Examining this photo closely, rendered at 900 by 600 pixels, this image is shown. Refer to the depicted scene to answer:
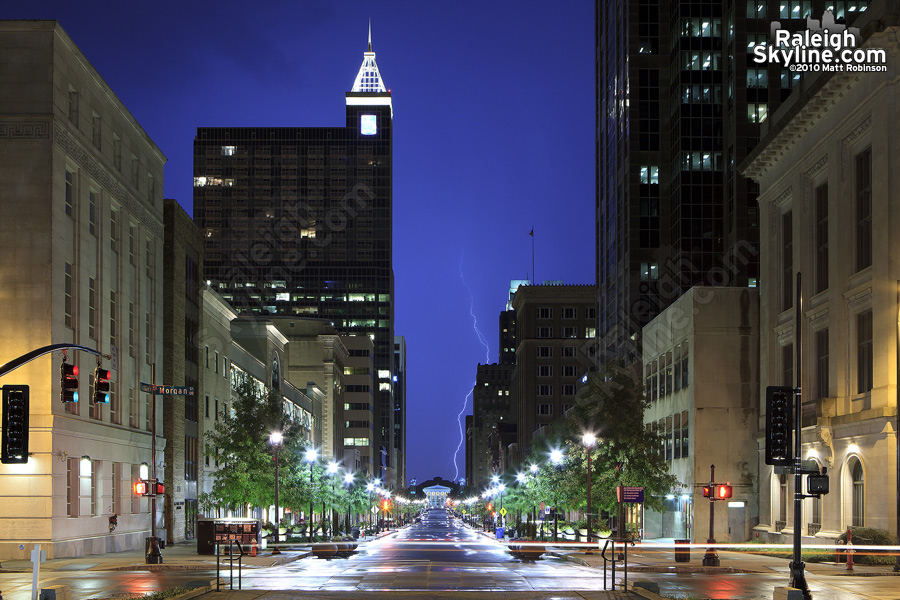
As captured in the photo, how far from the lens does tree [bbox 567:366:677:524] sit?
61750 mm

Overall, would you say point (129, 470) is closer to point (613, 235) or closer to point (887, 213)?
point (887, 213)

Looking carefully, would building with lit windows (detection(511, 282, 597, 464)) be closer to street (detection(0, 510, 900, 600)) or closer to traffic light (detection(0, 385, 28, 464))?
street (detection(0, 510, 900, 600))

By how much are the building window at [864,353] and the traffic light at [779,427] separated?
2537cm

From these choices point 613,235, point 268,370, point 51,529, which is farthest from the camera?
point 613,235

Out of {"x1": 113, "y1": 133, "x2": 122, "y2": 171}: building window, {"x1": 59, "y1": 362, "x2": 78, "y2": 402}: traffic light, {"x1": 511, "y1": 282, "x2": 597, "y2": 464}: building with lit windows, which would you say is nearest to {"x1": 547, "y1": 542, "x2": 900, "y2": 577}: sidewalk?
{"x1": 59, "y1": 362, "x2": 78, "y2": 402}: traffic light

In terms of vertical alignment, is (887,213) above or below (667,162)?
below

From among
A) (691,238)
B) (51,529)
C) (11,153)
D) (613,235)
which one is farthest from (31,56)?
(613,235)

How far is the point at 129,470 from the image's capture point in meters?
56.6

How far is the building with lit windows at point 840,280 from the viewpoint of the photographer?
44.2m

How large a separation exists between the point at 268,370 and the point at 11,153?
186 feet

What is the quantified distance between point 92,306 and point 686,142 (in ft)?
272

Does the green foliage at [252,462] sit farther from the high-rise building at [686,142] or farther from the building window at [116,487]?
the high-rise building at [686,142]

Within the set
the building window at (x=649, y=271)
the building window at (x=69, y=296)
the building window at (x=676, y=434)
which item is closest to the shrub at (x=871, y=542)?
the building window at (x=676, y=434)

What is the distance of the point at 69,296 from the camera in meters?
48.0
